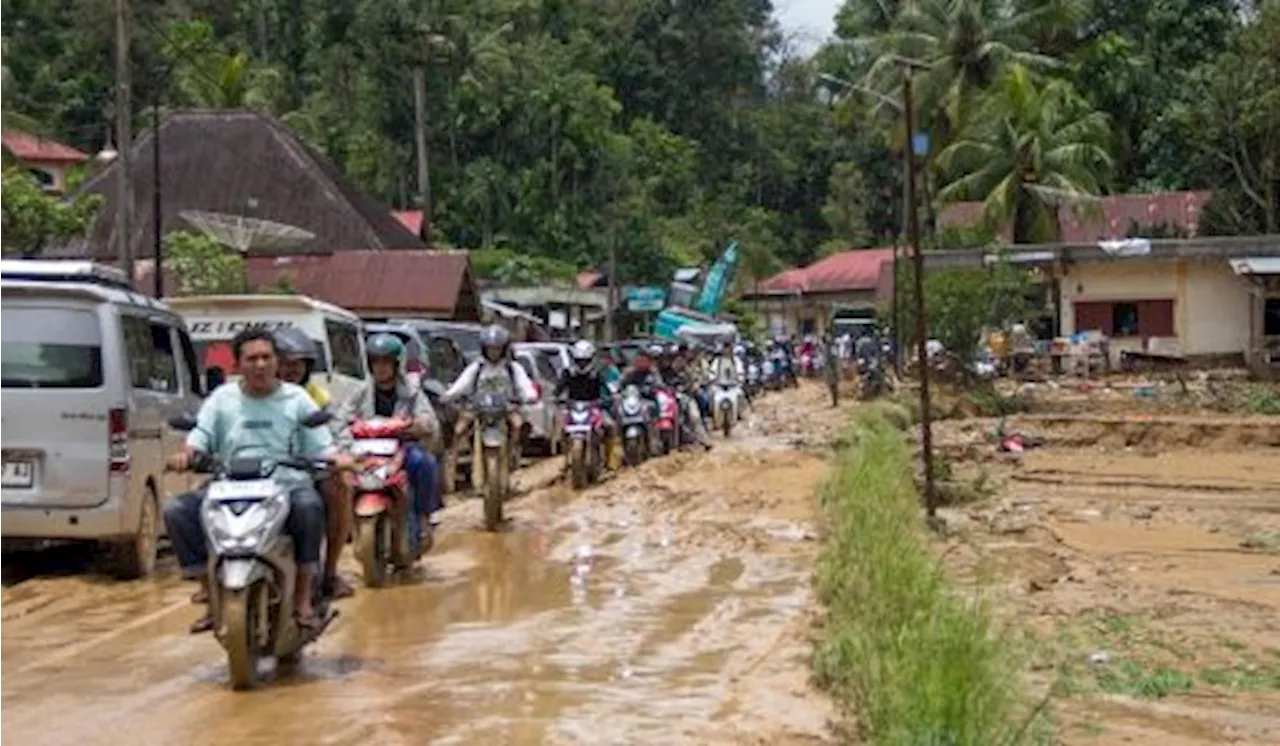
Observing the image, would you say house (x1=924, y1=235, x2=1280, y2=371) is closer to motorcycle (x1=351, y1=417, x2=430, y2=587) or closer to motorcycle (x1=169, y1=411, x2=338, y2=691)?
motorcycle (x1=351, y1=417, x2=430, y2=587)

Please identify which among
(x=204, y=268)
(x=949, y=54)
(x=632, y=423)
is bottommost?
(x=632, y=423)

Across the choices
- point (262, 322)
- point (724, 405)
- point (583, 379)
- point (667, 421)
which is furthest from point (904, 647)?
point (724, 405)

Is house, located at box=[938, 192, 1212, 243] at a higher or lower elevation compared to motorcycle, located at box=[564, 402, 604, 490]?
higher

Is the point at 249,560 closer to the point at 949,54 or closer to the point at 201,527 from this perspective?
the point at 201,527

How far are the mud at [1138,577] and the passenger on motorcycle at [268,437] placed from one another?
3.22 meters

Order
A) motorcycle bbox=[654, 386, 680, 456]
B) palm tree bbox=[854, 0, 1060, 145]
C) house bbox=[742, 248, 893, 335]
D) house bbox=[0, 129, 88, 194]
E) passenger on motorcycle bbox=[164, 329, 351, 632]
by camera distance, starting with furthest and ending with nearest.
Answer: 1. house bbox=[742, 248, 893, 335]
2. house bbox=[0, 129, 88, 194]
3. palm tree bbox=[854, 0, 1060, 145]
4. motorcycle bbox=[654, 386, 680, 456]
5. passenger on motorcycle bbox=[164, 329, 351, 632]

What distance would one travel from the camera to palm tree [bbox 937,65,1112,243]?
43938 mm

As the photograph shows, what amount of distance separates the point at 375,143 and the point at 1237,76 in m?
25.5

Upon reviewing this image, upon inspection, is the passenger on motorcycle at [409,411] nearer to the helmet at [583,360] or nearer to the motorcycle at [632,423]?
the helmet at [583,360]

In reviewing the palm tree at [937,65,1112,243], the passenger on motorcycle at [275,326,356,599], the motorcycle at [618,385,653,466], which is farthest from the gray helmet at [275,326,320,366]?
the palm tree at [937,65,1112,243]

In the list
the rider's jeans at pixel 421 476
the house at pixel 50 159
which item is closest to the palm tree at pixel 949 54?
the house at pixel 50 159

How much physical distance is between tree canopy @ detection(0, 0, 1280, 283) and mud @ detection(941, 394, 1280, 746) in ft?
57.2

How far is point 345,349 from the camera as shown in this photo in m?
15.4

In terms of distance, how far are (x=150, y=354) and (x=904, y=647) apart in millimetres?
7361
